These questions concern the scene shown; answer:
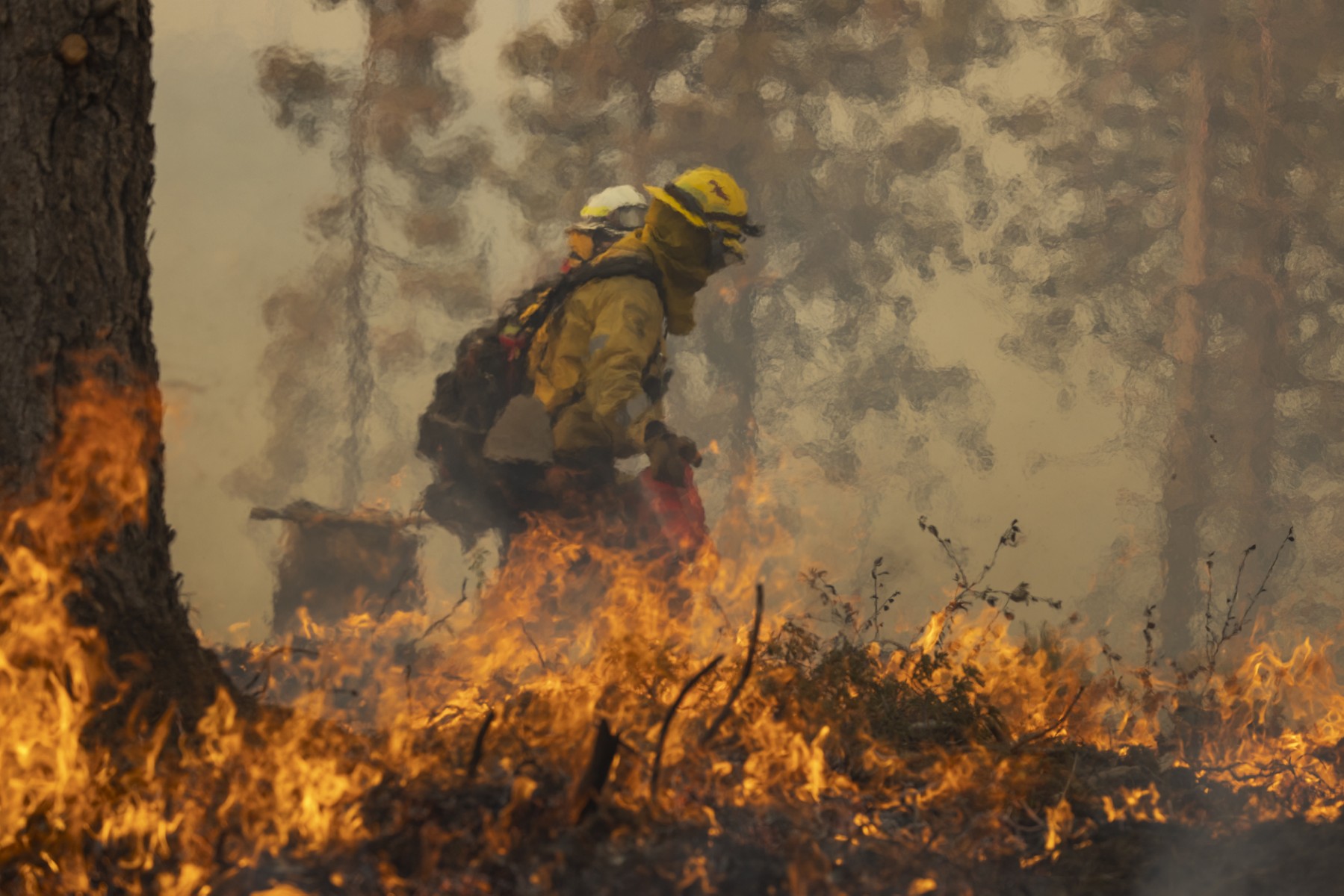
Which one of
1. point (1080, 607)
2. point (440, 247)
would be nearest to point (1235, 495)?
point (1080, 607)

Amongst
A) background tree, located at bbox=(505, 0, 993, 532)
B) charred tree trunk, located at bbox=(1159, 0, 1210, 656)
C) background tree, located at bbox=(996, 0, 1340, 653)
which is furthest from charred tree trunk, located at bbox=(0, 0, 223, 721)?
charred tree trunk, located at bbox=(1159, 0, 1210, 656)

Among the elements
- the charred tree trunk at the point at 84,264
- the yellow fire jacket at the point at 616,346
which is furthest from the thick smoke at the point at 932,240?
the charred tree trunk at the point at 84,264

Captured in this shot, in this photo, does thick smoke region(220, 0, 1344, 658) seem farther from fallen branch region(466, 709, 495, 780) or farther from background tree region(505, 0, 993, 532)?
fallen branch region(466, 709, 495, 780)

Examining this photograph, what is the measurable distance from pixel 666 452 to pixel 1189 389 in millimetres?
8506

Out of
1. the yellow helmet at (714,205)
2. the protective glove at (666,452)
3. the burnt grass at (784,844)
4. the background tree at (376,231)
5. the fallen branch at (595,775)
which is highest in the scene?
the background tree at (376,231)

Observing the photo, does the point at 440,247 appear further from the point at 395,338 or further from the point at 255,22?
the point at 255,22

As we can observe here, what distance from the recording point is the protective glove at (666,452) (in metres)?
5.25

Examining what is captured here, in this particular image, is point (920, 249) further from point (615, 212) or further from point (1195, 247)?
point (615, 212)

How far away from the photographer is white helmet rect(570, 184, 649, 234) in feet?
19.3

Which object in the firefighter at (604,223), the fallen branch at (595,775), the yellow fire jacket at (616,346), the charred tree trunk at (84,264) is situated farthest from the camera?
the firefighter at (604,223)

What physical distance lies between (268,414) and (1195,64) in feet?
34.5

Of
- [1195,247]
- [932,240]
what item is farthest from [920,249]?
[1195,247]

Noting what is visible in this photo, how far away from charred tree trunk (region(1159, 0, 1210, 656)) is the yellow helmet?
8043 millimetres

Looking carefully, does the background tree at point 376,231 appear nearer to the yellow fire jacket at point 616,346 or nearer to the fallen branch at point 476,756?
the yellow fire jacket at point 616,346
